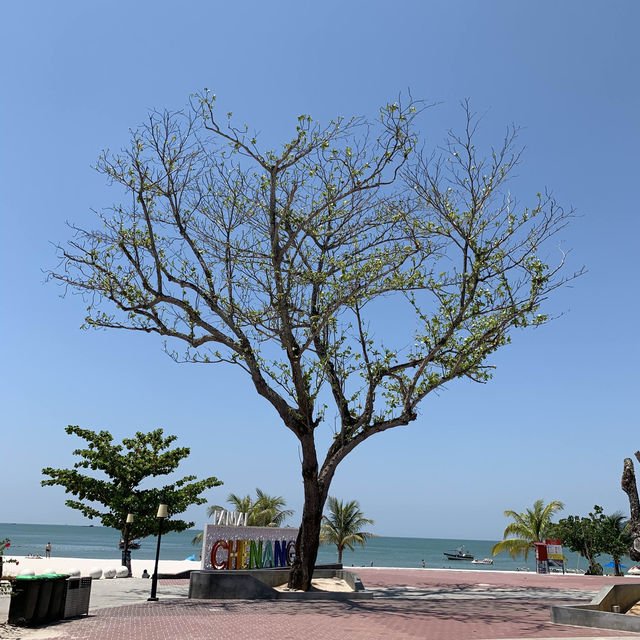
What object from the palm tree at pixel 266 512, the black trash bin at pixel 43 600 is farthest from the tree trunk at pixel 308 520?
the palm tree at pixel 266 512

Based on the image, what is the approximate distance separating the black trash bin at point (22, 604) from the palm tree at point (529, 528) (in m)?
36.8

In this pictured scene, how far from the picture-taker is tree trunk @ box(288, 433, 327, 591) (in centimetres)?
1894

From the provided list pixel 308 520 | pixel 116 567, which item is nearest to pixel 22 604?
pixel 308 520

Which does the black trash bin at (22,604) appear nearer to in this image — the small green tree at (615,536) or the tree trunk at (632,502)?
the tree trunk at (632,502)

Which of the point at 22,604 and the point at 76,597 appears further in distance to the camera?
the point at 76,597

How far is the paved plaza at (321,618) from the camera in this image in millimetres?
11500

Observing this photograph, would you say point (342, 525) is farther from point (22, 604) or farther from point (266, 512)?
point (22, 604)

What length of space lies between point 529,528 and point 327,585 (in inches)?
1091

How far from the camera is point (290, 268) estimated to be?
19469mm

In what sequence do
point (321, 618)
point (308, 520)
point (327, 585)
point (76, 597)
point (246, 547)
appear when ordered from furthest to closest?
1. point (327, 585)
2. point (246, 547)
3. point (308, 520)
4. point (321, 618)
5. point (76, 597)

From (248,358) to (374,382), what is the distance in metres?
4.00

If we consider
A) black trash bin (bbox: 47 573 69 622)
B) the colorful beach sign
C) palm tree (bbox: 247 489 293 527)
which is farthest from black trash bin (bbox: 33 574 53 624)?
palm tree (bbox: 247 489 293 527)

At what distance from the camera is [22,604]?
12.1 m

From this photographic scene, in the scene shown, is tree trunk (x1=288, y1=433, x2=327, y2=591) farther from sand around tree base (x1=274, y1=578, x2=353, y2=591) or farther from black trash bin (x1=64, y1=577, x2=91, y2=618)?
black trash bin (x1=64, y1=577, x2=91, y2=618)
